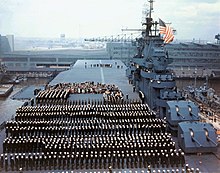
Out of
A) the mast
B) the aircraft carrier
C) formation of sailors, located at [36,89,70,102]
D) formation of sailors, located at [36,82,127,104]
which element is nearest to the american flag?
the mast

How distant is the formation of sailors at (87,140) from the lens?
16969mm

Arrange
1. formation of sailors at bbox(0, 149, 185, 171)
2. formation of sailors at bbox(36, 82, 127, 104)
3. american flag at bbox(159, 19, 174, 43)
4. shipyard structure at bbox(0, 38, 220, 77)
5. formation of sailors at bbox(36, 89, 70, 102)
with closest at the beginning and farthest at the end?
formation of sailors at bbox(0, 149, 185, 171) < formation of sailors at bbox(36, 82, 127, 104) < formation of sailors at bbox(36, 89, 70, 102) < american flag at bbox(159, 19, 174, 43) < shipyard structure at bbox(0, 38, 220, 77)

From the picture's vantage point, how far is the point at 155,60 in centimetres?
3000

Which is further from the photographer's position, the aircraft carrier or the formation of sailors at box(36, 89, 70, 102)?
the formation of sailors at box(36, 89, 70, 102)

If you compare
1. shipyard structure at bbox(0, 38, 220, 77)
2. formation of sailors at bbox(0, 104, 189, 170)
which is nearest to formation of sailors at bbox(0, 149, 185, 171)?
formation of sailors at bbox(0, 104, 189, 170)

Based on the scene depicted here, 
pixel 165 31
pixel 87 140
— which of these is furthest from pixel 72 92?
pixel 87 140

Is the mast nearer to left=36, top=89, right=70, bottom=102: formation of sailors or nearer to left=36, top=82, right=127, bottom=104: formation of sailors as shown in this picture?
left=36, top=82, right=127, bottom=104: formation of sailors

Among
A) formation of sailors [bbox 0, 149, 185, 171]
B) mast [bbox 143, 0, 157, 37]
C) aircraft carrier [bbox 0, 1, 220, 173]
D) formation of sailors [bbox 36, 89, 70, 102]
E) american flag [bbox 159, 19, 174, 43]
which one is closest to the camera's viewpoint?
formation of sailors [bbox 0, 149, 185, 171]

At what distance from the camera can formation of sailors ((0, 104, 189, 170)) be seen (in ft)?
55.7

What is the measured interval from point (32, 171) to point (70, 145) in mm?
2839

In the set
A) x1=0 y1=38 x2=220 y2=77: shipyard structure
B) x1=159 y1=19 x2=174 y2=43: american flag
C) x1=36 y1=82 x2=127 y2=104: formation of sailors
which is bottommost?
x1=0 y1=38 x2=220 y2=77: shipyard structure

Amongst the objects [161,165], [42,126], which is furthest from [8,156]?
[161,165]

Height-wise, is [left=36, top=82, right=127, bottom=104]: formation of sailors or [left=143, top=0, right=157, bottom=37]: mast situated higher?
[left=143, top=0, right=157, bottom=37]: mast

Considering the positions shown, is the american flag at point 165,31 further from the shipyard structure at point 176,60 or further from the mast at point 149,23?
the shipyard structure at point 176,60
